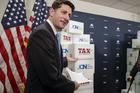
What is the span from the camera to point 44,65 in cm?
81

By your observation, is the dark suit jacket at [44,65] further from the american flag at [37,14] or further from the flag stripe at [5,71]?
the american flag at [37,14]

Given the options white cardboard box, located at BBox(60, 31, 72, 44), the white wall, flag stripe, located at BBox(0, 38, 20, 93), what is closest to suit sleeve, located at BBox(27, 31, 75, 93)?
white cardboard box, located at BBox(60, 31, 72, 44)

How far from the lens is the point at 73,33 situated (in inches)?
102

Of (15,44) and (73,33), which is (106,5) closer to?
(73,33)

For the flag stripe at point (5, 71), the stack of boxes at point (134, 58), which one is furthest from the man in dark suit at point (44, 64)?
the stack of boxes at point (134, 58)

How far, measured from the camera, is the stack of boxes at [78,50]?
8.07 ft

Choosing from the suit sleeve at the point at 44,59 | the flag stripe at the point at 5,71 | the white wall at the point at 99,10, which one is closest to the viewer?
the suit sleeve at the point at 44,59

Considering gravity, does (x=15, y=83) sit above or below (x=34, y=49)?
below

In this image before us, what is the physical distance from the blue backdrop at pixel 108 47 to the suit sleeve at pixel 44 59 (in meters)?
2.35

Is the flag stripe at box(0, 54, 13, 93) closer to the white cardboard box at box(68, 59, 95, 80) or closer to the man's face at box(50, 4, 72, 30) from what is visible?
the white cardboard box at box(68, 59, 95, 80)

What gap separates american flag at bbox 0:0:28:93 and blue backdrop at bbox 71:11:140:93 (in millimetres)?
1241

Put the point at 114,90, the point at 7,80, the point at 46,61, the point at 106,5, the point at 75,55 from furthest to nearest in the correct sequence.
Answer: the point at 106,5 < the point at 114,90 < the point at 75,55 < the point at 7,80 < the point at 46,61

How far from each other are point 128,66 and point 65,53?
6.77 feet

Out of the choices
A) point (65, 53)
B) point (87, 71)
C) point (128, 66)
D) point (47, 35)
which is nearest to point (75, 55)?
point (65, 53)
